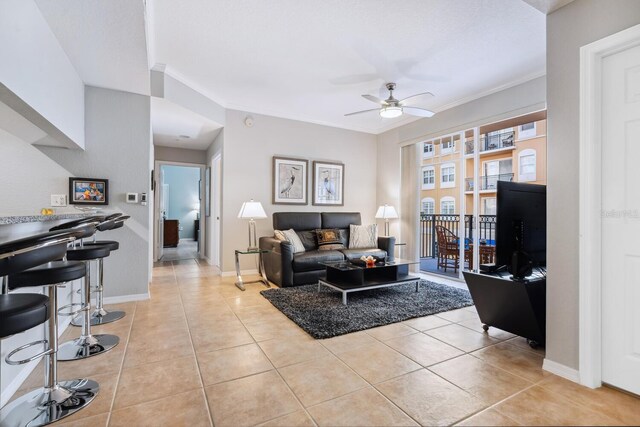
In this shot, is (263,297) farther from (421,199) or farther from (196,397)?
(421,199)

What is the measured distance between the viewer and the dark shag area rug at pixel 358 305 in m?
2.75

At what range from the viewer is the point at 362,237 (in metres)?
5.13

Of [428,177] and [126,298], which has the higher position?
[428,177]

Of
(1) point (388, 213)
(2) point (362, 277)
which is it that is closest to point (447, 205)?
(1) point (388, 213)

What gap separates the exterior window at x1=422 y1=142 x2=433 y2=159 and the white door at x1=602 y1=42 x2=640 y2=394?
11.8ft

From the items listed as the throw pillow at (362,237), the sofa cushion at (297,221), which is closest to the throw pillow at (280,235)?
the sofa cushion at (297,221)

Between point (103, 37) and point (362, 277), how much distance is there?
3.36 meters

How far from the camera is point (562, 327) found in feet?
6.32

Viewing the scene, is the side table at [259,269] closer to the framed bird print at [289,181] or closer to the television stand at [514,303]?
the framed bird print at [289,181]

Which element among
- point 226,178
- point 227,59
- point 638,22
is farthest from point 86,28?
point 638,22

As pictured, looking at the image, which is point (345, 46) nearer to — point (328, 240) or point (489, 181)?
point (328, 240)

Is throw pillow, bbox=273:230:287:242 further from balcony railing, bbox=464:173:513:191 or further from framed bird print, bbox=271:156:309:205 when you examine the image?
balcony railing, bbox=464:173:513:191

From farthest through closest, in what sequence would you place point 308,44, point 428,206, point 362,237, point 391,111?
point 428,206
point 362,237
point 391,111
point 308,44

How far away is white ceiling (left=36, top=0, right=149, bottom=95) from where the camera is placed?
2.07 m
